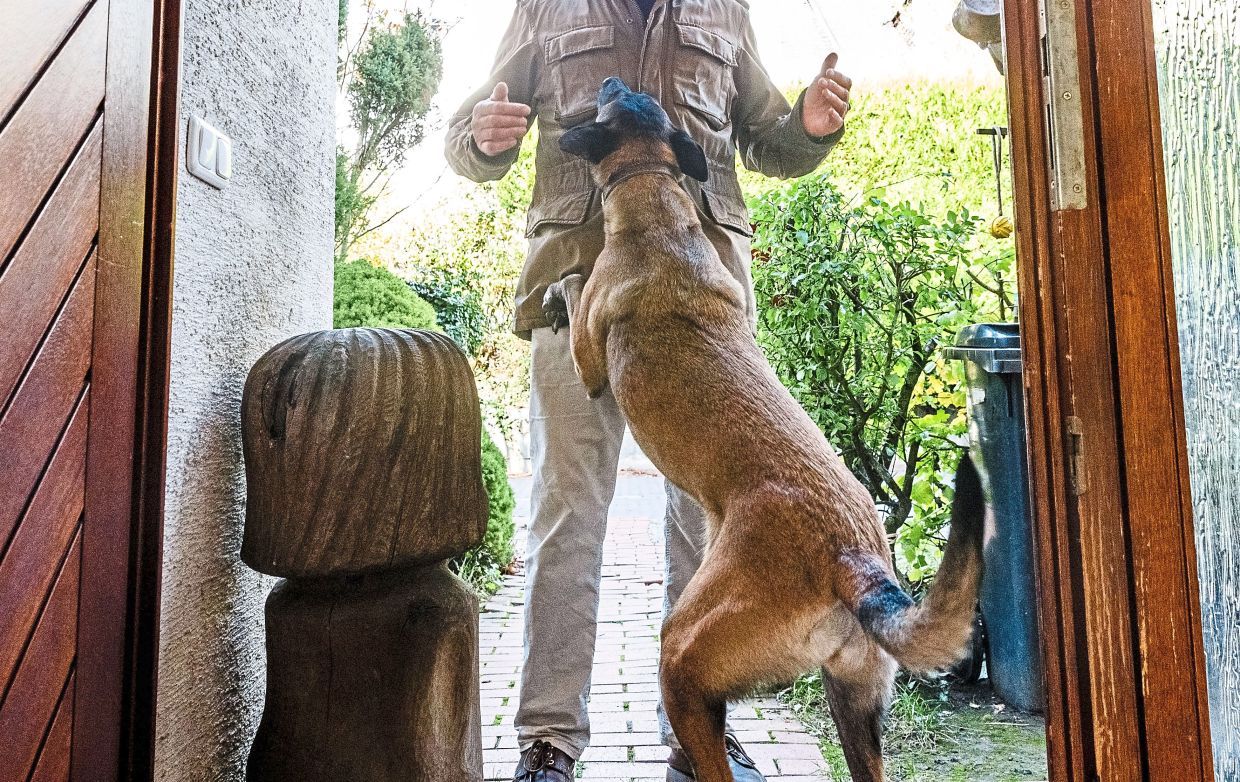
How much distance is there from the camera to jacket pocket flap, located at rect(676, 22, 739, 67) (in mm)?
2314

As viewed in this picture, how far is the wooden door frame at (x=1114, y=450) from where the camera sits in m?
1.04

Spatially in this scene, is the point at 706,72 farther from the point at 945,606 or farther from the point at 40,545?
the point at 40,545

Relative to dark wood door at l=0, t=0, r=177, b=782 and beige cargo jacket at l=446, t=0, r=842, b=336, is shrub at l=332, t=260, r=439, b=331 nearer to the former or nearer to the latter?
beige cargo jacket at l=446, t=0, r=842, b=336

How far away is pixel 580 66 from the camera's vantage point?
7.89ft

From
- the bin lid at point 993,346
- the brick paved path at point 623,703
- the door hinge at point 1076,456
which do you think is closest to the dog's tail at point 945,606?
the door hinge at point 1076,456

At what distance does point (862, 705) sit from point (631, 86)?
199 centimetres

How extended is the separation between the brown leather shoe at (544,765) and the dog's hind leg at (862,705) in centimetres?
71

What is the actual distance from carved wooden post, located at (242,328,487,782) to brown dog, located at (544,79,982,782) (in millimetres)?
520

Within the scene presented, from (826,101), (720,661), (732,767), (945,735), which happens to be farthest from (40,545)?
(945,735)

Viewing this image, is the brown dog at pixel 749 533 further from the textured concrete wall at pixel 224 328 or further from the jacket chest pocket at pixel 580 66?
the textured concrete wall at pixel 224 328

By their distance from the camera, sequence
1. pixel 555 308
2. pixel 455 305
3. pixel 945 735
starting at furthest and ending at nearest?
pixel 455 305 → pixel 945 735 → pixel 555 308

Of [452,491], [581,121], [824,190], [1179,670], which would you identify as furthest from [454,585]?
[824,190]

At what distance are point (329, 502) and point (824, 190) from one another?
112 inches

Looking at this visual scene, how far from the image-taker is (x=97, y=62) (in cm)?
121
